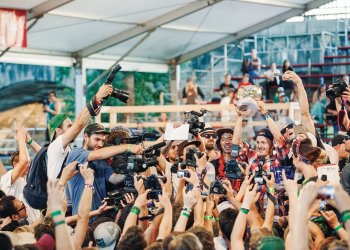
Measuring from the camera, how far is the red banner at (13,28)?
15.7 metres

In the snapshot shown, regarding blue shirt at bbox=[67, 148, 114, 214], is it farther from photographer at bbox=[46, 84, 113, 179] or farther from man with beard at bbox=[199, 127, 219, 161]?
man with beard at bbox=[199, 127, 219, 161]

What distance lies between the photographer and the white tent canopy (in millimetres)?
17141

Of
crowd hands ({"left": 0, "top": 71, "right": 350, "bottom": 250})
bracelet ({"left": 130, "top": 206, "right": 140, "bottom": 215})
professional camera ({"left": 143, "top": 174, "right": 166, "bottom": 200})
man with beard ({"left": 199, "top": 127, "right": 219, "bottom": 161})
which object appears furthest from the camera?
man with beard ({"left": 199, "top": 127, "right": 219, "bottom": 161})

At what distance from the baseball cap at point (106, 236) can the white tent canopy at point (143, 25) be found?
32.8ft

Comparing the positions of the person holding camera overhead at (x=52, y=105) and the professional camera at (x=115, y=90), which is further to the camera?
the person holding camera overhead at (x=52, y=105)

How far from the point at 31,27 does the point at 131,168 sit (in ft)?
33.5

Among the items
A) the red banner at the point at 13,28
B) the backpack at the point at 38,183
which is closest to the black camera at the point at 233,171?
the backpack at the point at 38,183

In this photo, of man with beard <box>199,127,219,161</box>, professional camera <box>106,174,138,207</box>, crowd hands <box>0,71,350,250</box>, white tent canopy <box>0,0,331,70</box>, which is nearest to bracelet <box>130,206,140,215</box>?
crowd hands <box>0,71,350,250</box>

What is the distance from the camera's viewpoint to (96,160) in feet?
25.7

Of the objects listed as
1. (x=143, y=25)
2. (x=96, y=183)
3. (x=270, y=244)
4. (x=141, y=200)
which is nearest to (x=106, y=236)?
(x=141, y=200)

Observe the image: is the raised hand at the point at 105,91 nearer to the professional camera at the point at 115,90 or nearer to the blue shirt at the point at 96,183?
the professional camera at the point at 115,90

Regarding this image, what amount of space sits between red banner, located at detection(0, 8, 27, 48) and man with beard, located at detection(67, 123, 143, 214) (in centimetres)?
794

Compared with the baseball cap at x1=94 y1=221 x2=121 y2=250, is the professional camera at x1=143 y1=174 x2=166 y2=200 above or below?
above

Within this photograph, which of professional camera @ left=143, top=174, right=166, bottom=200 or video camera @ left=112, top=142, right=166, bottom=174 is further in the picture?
video camera @ left=112, top=142, right=166, bottom=174
